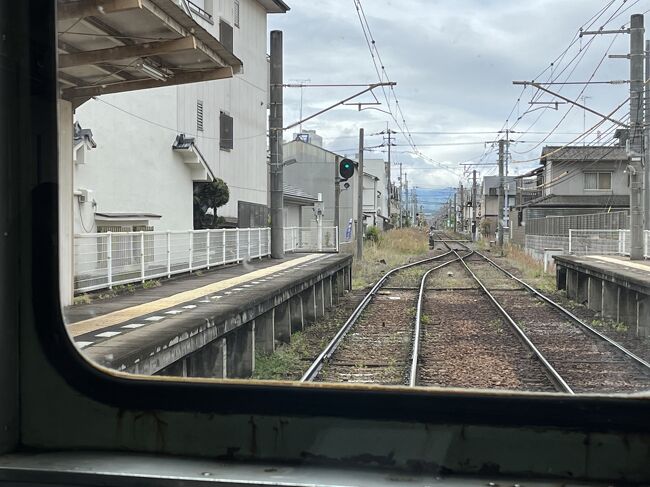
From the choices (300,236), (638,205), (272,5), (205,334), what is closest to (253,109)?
(205,334)

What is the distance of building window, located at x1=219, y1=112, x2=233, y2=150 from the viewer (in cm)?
460

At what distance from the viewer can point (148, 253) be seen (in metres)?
10.2

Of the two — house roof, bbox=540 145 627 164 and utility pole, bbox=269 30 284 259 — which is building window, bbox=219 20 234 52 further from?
utility pole, bbox=269 30 284 259

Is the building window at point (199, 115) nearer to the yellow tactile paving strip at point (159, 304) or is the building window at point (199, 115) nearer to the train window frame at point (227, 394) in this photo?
the yellow tactile paving strip at point (159, 304)

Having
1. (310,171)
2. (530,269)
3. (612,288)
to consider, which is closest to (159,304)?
(612,288)

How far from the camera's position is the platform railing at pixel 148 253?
7910mm

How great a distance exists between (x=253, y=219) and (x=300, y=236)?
10.6 meters

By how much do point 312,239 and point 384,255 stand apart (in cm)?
958

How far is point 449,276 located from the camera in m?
19.7

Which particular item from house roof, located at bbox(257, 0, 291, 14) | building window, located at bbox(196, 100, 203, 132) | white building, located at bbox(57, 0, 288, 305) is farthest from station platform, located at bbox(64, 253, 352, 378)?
building window, located at bbox(196, 100, 203, 132)

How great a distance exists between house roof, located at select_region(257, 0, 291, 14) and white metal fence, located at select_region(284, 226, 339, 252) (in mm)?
15564

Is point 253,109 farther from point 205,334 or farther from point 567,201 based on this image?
point 567,201

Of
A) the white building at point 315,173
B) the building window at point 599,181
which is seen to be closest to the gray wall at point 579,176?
the building window at point 599,181

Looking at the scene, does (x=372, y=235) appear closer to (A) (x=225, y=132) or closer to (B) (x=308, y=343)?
(B) (x=308, y=343)
